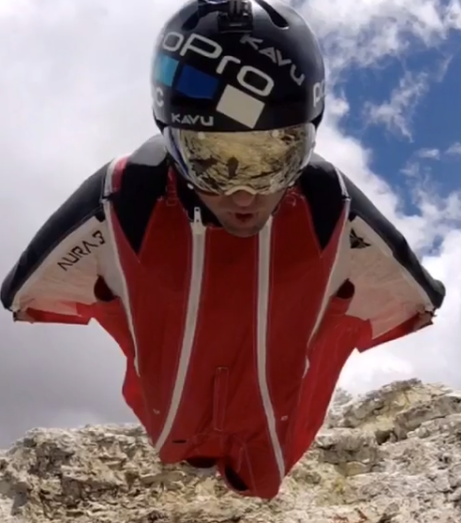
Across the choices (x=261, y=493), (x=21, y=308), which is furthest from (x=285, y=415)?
(x=21, y=308)

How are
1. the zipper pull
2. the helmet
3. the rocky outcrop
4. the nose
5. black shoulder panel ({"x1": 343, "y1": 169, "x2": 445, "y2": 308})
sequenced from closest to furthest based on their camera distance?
the helmet
the nose
the zipper pull
black shoulder panel ({"x1": 343, "y1": 169, "x2": 445, "y2": 308})
the rocky outcrop

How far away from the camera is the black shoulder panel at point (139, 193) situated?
7.91ft

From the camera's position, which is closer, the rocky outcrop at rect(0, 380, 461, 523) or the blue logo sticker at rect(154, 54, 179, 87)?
the blue logo sticker at rect(154, 54, 179, 87)

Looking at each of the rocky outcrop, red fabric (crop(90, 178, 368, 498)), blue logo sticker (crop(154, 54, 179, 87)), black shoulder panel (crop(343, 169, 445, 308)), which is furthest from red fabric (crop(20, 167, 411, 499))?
the rocky outcrop

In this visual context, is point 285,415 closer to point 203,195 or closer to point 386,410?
point 203,195

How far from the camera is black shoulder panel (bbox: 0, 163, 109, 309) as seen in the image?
2447mm

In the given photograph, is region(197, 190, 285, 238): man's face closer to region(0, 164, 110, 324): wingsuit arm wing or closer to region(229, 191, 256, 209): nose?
region(229, 191, 256, 209): nose

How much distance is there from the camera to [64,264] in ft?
8.49

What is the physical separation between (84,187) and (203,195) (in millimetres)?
344

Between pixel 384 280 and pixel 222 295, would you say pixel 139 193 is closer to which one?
pixel 222 295

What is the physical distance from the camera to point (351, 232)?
2561mm

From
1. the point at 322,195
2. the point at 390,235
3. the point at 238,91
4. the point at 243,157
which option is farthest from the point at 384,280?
the point at 238,91

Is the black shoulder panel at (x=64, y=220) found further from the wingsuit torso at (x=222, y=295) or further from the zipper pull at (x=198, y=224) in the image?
the zipper pull at (x=198, y=224)

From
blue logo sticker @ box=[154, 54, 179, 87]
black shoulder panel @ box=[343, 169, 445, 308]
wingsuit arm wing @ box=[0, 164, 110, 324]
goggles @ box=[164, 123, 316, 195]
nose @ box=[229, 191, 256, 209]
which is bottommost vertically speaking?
wingsuit arm wing @ box=[0, 164, 110, 324]
